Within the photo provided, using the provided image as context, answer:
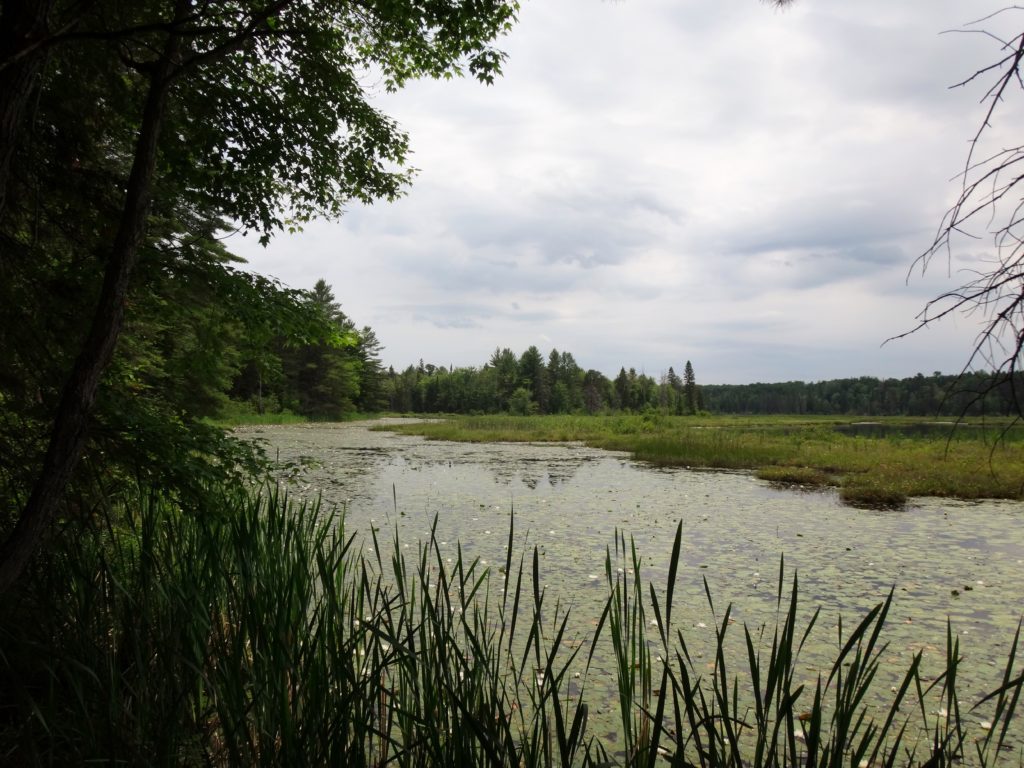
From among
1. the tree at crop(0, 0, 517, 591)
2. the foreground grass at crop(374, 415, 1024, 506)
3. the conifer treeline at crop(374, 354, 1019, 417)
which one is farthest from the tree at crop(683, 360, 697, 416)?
the tree at crop(0, 0, 517, 591)

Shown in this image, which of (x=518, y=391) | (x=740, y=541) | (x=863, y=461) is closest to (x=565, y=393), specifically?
(x=518, y=391)

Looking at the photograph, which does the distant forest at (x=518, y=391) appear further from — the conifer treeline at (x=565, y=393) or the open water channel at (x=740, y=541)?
the open water channel at (x=740, y=541)

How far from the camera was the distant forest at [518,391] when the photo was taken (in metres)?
42.9

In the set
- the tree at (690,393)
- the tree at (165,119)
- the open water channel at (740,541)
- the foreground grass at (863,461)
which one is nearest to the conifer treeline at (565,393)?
the tree at (690,393)

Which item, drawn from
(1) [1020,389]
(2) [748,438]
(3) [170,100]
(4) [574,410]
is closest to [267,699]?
(1) [1020,389]

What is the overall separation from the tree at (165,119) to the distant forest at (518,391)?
31384 millimetres

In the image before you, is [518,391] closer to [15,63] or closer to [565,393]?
[565,393]

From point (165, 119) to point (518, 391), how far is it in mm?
62198

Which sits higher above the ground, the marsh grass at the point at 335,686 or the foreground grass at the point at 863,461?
the marsh grass at the point at 335,686

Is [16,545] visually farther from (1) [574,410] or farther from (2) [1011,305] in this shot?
(1) [574,410]

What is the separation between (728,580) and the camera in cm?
582

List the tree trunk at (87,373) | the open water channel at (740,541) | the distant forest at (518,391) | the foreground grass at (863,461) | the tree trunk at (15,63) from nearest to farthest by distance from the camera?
the tree trunk at (15,63), the tree trunk at (87,373), the open water channel at (740,541), the foreground grass at (863,461), the distant forest at (518,391)

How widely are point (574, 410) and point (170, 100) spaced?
65.3 m

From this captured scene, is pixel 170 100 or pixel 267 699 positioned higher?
pixel 170 100
